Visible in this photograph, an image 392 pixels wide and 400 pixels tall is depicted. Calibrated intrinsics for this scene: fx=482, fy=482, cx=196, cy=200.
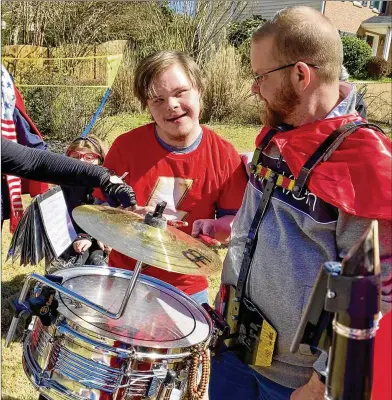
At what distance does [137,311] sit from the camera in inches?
58.6

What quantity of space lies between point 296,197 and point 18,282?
9.81 ft

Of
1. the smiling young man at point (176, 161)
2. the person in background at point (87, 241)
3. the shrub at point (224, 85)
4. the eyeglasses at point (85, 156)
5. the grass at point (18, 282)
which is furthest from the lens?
the shrub at point (224, 85)

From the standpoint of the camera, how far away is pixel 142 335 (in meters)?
1.35

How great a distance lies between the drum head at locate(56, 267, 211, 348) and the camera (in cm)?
133

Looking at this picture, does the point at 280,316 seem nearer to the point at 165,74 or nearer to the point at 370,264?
the point at 370,264

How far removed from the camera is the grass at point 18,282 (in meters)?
2.65

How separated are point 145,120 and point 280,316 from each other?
409cm

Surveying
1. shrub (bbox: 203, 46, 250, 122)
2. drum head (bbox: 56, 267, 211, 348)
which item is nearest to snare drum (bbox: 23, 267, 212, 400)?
drum head (bbox: 56, 267, 211, 348)

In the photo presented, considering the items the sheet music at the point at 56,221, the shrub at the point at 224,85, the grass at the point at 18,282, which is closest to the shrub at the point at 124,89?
the grass at the point at 18,282

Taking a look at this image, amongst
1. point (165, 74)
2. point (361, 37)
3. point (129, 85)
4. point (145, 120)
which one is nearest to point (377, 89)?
point (361, 37)

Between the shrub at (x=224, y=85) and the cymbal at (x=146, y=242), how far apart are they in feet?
17.3

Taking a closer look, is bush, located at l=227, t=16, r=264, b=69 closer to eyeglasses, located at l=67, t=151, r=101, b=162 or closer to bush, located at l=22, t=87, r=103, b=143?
bush, located at l=22, t=87, r=103, b=143

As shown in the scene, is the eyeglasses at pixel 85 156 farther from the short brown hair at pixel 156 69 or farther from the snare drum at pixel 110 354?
the snare drum at pixel 110 354

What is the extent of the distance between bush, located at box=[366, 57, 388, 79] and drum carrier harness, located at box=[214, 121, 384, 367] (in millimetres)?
3118
